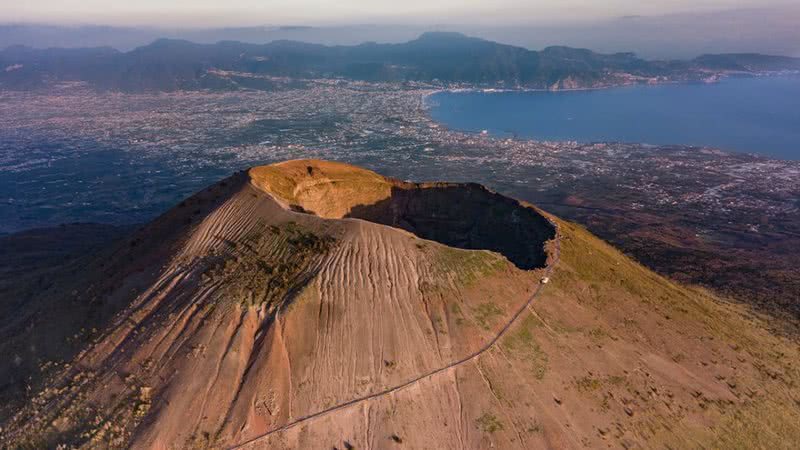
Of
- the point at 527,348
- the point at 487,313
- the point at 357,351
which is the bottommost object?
the point at 527,348

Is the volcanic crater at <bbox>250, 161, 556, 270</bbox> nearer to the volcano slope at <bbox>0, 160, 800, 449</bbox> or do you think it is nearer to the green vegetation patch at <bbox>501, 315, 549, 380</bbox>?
the volcano slope at <bbox>0, 160, 800, 449</bbox>

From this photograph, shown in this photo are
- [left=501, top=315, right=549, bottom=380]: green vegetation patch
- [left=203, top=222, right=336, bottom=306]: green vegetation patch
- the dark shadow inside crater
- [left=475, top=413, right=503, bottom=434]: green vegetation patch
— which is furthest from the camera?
the dark shadow inside crater

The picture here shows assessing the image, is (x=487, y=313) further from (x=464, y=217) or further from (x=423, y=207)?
(x=423, y=207)

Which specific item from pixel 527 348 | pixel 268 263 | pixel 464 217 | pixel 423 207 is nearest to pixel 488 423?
pixel 527 348

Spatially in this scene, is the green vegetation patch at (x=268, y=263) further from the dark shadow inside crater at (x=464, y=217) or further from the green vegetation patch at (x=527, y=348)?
the dark shadow inside crater at (x=464, y=217)

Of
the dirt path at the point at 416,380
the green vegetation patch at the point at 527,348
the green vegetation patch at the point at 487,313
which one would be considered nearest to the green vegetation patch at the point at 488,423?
the dirt path at the point at 416,380

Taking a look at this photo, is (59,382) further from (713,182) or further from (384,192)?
(713,182)

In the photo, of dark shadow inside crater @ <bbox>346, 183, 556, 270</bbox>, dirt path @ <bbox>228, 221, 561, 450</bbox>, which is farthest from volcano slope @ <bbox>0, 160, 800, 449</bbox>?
dark shadow inside crater @ <bbox>346, 183, 556, 270</bbox>
